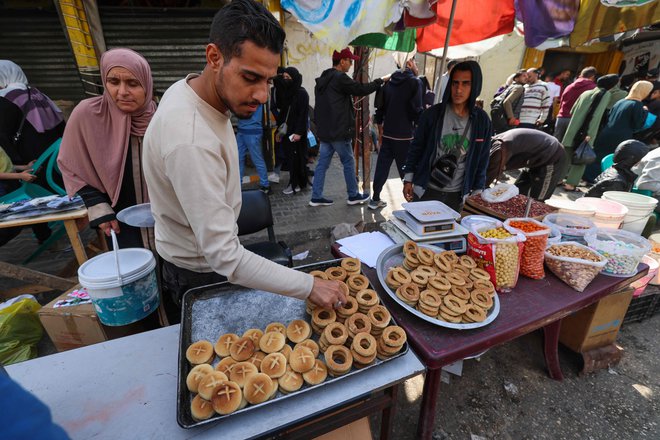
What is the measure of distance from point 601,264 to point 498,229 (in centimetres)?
57

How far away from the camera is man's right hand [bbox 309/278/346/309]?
1.26 metres

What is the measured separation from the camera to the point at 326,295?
50.1 inches

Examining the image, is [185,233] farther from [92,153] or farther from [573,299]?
[573,299]

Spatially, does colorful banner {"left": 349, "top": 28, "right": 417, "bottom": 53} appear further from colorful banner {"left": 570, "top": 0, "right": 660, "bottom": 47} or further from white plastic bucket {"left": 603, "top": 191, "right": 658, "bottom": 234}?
white plastic bucket {"left": 603, "top": 191, "right": 658, "bottom": 234}

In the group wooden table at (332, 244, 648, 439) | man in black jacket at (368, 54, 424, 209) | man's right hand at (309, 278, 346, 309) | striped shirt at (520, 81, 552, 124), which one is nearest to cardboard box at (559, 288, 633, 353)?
wooden table at (332, 244, 648, 439)

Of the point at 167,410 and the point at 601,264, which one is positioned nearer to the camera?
the point at 167,410

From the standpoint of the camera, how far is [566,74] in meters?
8.19

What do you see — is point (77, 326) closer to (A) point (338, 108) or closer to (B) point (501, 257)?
(B) point (501, 257)

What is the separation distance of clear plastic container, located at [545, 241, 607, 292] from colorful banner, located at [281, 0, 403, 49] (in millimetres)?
2093

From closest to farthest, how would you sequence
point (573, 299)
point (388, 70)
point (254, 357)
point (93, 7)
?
point (254, 357) < point (573, 299) < point (93, 7) < point (388, 70)

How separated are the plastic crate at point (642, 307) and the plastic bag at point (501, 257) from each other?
7.73ft

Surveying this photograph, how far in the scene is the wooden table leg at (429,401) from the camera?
4.95 feet

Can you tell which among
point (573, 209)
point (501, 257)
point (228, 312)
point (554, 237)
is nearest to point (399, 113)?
point (573, 209)

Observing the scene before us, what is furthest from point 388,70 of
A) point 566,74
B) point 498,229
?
point 498,229
